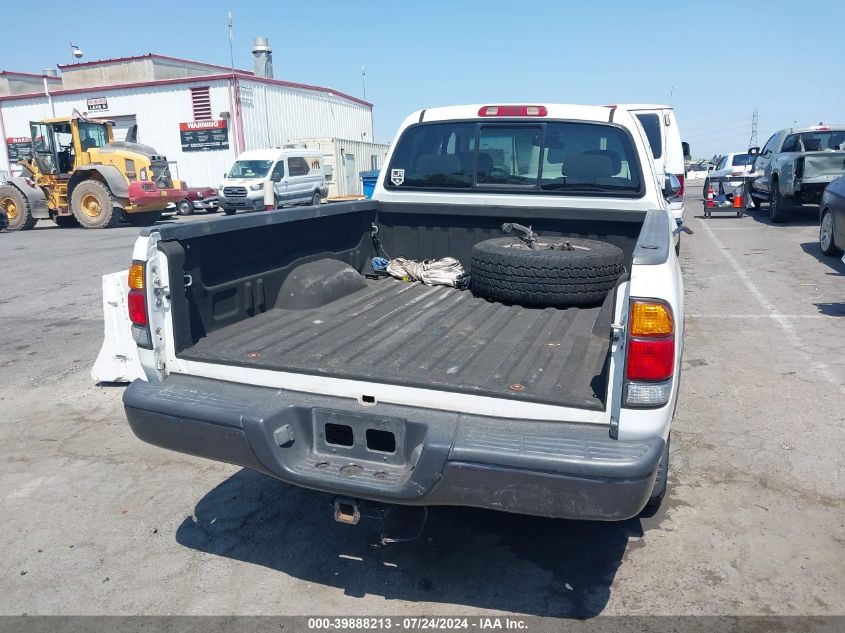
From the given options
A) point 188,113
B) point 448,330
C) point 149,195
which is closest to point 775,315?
point 448,330

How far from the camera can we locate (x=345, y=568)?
3.24 meters

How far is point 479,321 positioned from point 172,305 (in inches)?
63.3

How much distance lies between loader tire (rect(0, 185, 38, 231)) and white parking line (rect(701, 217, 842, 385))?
19657 mm

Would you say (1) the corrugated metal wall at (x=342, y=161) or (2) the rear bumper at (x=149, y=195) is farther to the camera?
(1) the corrugated metal wall at (x=342, y=161)

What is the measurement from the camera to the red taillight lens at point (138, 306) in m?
3.00

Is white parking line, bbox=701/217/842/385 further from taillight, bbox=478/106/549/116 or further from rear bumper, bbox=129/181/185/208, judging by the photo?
rear bumper, bbox=129/181/185/208

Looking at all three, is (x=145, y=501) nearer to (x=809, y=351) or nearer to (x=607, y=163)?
(x=607, y=163)

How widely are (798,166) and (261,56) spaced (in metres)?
27.2

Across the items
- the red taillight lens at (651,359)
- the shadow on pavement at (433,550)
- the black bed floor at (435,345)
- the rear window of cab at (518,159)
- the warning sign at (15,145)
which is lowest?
the shadow on pavement at (433,550)

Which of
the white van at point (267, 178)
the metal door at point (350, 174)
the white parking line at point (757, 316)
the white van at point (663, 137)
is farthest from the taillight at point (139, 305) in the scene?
the metal door at point (350, 174)

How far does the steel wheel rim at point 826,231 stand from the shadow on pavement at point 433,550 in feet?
30.6

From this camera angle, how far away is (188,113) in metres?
27.8

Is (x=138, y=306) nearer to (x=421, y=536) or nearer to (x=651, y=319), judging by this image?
(x=421, y=536)

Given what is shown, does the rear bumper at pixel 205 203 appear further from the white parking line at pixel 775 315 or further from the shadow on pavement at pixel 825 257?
the shadow on pavement at pixel 825 257
